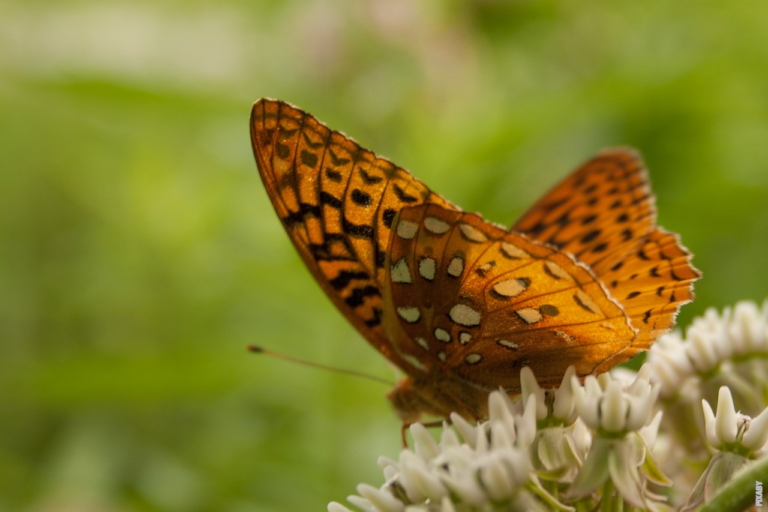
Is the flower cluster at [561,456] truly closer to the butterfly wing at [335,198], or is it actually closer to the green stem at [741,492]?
the green stem at [741,492]

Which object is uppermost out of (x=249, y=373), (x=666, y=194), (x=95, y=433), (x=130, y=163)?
(x=130, y=163)

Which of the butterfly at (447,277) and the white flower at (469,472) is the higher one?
the butterfly at (447,277)

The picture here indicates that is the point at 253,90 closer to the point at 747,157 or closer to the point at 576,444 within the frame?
the point at 747,157

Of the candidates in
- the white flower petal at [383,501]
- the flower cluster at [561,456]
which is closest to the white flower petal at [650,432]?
the flower cluster at [561,456]

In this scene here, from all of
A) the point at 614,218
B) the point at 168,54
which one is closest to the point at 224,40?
the point at 168,54

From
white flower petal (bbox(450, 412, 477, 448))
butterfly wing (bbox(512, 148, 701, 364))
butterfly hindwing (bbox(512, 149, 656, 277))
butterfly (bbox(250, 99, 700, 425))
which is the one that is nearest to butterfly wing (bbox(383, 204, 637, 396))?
butterfly (bbox(250, 99, 700, 425))

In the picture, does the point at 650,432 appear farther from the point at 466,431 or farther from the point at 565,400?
the point at 466,431

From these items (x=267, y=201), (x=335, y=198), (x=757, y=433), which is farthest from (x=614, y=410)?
(x=267, y=201)
